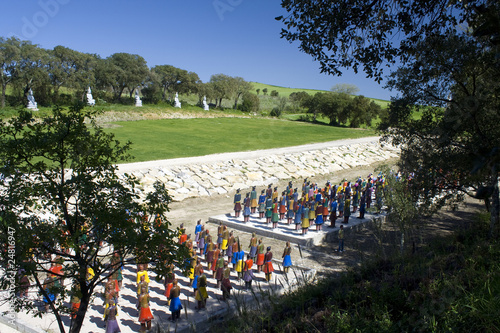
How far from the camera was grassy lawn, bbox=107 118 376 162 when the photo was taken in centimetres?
3011

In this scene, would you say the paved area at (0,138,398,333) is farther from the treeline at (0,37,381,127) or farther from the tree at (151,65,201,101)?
the tree at (151,65,201,101)

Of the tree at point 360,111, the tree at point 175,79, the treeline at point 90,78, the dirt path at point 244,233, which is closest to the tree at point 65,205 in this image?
the dirt path at point 244,233

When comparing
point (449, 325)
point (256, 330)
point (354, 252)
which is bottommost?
point (354, 252)

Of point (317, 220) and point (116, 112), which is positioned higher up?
point (116, 112)

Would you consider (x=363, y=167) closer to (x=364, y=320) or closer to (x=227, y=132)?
(x=227, y=132)

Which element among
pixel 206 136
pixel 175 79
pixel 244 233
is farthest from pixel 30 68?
pixel 244 233

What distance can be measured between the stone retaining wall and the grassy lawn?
3.21 meters

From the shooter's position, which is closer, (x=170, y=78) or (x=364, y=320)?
(x=364, y=320)

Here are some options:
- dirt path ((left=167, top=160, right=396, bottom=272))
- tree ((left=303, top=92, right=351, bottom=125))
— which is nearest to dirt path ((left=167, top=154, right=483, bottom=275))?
dirt path ((left=167, top=160, right=396, bottom=272))

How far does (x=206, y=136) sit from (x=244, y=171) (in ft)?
40.4

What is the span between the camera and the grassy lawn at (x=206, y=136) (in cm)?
3011

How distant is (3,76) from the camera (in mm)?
38562

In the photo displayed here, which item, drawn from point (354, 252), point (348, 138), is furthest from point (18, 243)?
point (348, 138)

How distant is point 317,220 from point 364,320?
12.1 meters
